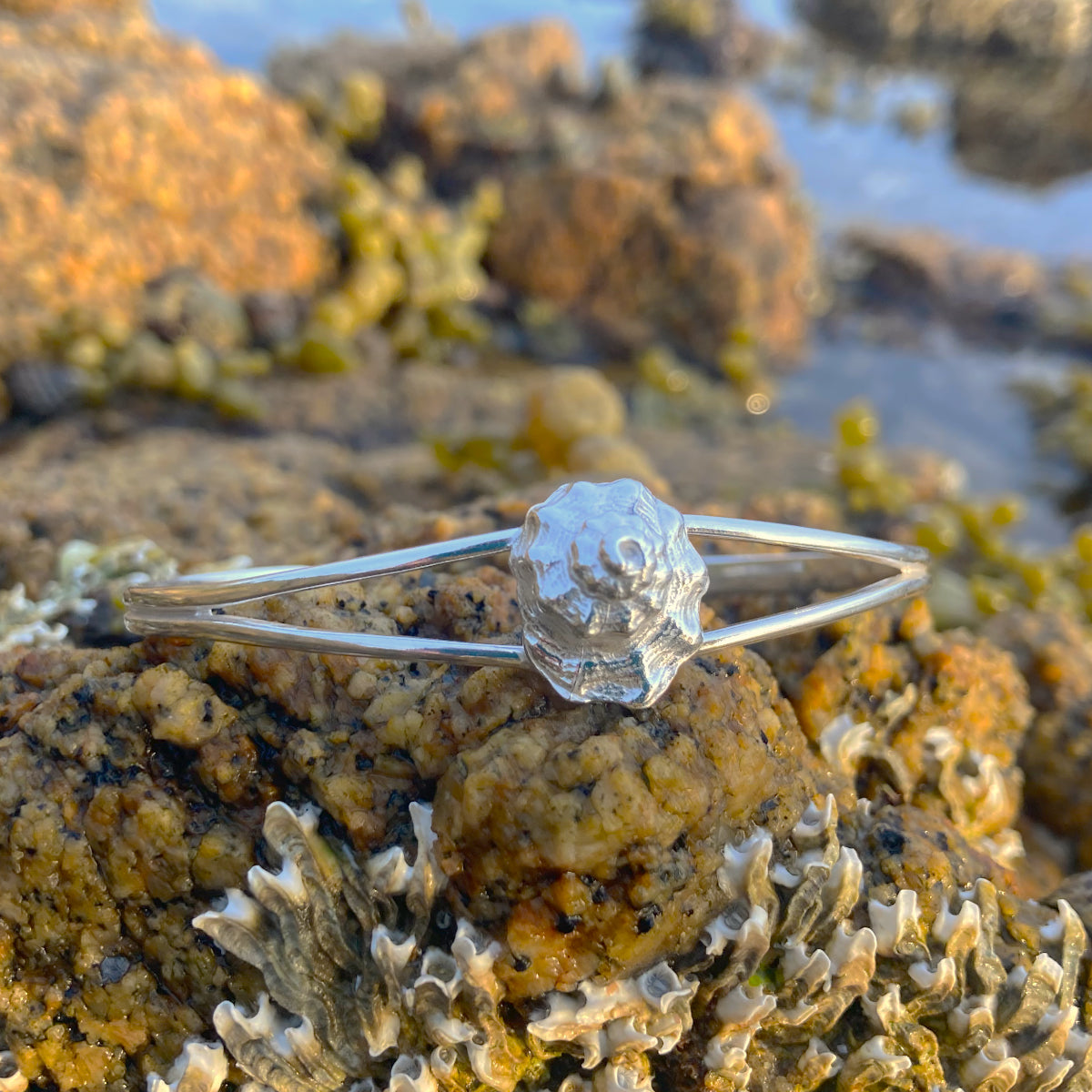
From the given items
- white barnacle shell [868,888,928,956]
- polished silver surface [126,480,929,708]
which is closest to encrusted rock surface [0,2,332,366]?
polished silver surface [126,480,929,708]

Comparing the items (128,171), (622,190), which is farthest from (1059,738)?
(128,171)

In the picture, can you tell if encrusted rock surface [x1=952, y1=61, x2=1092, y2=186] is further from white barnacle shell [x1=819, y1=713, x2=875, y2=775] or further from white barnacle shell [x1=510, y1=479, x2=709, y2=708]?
white barnacle shell [x1=510, y1=479, x2=709, y2=708]

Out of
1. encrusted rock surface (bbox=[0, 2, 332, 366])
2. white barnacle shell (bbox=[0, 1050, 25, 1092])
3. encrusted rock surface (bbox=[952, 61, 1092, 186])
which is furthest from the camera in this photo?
encrusted rock surface (bbox=[952, 61, 1092, 186])

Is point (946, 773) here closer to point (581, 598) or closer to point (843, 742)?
point (843, 742)

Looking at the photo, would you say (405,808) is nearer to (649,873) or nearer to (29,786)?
(649,873)

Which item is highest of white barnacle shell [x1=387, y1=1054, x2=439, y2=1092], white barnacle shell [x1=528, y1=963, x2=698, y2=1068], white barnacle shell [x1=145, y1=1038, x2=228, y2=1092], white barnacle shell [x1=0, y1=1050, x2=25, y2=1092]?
white barnacle shell [x1=528, y1=963, x2=698, y2=1068]

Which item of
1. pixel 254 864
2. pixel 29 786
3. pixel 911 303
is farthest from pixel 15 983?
pixel 911 303
